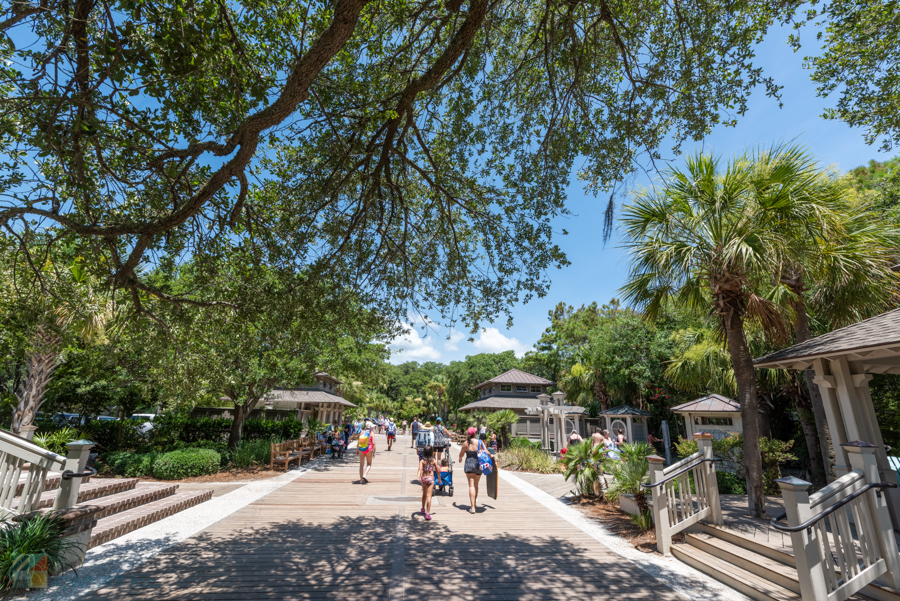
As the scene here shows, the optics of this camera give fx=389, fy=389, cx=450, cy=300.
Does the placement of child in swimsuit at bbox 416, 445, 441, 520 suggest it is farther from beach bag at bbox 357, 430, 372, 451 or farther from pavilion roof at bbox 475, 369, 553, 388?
pavilion roof at bbox 475, 369, 553, 388

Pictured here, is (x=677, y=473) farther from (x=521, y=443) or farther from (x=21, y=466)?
(x=521, y=443)

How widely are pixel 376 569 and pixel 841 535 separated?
5.49 meters

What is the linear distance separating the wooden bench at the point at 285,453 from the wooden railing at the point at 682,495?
1179 centimetres

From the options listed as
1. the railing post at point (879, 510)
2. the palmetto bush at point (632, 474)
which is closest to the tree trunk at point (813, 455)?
the palmetto bush at point (632, 474)

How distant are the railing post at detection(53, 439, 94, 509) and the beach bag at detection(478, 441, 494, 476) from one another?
651 centimetres

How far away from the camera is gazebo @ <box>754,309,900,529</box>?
5582mm

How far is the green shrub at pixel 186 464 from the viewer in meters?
11.5

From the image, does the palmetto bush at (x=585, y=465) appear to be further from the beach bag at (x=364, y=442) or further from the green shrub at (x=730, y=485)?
the beach bag at (x=364, y=442)

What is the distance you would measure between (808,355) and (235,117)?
943 cm

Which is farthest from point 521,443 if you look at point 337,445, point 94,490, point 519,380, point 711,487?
point 94,490

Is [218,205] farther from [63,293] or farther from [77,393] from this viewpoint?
[77,393]

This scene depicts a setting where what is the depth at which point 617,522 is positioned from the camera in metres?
7.63

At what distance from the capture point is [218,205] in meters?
6.20

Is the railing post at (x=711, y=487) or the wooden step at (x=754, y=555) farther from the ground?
the railing post at (x=711, y=487)
